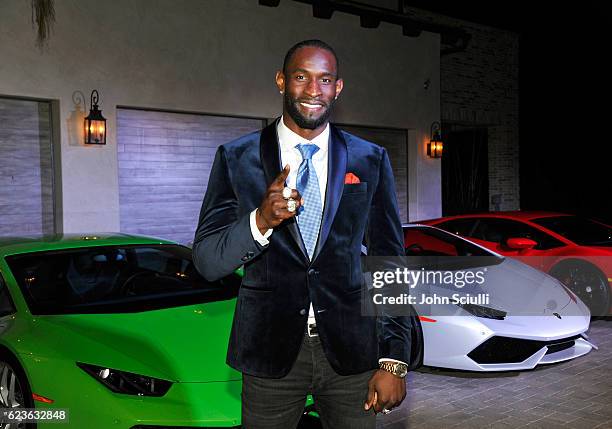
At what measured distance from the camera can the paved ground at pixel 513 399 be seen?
4.88m

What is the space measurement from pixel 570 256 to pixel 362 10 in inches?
261

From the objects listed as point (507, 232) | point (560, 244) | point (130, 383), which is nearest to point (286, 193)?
point (130, 383)

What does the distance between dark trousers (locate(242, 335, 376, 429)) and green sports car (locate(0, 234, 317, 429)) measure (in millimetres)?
1503

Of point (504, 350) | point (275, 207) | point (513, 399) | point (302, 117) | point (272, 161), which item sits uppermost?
point (302, 117)

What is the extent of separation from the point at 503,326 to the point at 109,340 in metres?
3.19

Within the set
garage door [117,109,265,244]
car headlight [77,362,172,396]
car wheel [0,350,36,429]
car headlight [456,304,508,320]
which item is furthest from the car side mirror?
car wheel [0,350,36,429]

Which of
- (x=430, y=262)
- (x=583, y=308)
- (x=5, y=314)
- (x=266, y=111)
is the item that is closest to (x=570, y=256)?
(x=583, y=308)

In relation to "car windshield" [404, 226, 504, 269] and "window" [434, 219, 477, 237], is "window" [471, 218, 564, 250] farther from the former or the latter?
"car windshield" [404, 226, 504, 269]

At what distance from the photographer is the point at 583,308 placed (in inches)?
259

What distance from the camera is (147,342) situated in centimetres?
392

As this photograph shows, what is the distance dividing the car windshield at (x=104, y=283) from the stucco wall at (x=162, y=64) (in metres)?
4.63

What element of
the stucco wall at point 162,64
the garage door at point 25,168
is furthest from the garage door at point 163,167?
the garage door at point 25,168

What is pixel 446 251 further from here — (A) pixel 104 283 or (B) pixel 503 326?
(A) pixel 104 283

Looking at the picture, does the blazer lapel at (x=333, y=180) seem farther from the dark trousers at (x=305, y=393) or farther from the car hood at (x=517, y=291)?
the car hood at (x=517, y=291)
